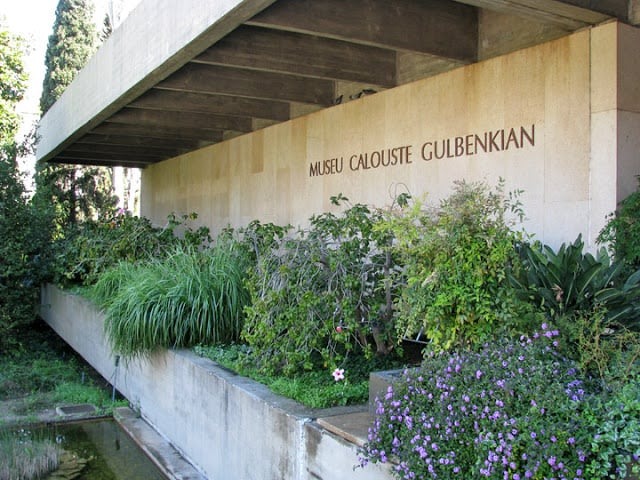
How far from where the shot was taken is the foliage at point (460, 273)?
140 inches

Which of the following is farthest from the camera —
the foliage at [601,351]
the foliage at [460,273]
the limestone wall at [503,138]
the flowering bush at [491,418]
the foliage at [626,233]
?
the limestone wall at [503,138]

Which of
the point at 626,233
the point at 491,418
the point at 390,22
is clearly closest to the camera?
the point at 491,418

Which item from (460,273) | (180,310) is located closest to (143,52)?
(180,310)

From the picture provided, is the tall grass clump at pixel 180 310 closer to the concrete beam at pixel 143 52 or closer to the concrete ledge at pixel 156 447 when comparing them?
the concrete ledge at pixel 156 447

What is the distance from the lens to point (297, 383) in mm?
4895

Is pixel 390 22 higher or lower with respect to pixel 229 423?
higher

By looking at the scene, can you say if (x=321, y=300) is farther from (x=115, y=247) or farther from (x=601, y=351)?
(x=115, y=247)

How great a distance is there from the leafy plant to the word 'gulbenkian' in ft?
9.42

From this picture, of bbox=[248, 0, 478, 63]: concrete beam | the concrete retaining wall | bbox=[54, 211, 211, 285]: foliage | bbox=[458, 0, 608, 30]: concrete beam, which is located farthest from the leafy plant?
bbox=[54, 211, 211, 285]: foliage

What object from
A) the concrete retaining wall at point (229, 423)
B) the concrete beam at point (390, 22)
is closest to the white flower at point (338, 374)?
the concrete retaining wall at point (229, 423)

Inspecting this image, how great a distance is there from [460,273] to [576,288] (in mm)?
830

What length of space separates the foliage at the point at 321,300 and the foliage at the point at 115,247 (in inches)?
159

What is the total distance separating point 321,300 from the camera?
5145 mm

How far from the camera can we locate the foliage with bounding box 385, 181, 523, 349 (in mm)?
3555
